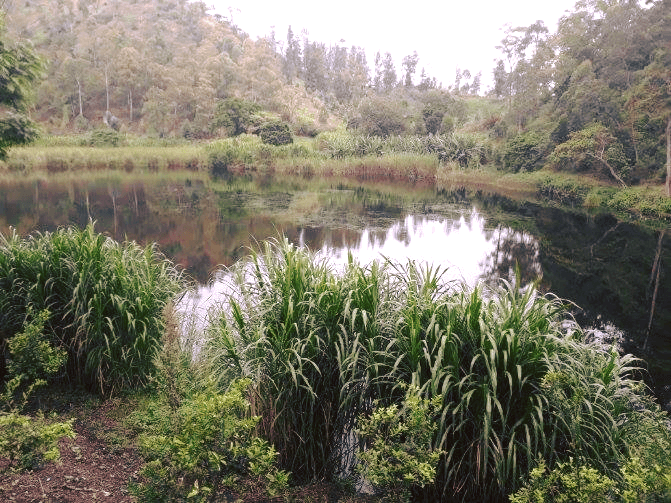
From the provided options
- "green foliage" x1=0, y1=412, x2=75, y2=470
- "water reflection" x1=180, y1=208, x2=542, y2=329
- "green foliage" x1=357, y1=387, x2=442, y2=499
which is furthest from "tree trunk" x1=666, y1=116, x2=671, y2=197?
"green foliage" x1=0, y1=412, x2=75, y2=470

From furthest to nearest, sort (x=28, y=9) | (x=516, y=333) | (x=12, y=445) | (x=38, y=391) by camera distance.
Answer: (x=28, y=9)
(x=38, y=391)
(x=516, y=333)
(x=12, y=445)

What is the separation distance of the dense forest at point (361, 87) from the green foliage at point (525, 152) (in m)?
0.08

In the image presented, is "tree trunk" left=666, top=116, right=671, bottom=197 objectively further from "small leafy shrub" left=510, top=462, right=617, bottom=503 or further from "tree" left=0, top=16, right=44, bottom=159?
"tree" left=0, top=16, right=44, bottom=159

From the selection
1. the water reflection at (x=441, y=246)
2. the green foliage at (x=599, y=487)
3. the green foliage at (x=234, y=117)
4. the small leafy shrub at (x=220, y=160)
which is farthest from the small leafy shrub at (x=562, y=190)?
the green foliage at (x=234, y=117)

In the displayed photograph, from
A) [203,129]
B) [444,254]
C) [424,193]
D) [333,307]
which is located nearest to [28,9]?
[203,129]

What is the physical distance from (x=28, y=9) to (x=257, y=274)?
222ft

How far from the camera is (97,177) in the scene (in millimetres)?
19953

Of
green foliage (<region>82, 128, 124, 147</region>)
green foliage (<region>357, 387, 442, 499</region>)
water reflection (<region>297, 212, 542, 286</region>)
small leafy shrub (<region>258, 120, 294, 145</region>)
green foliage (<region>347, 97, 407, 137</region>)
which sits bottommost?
water reflection (<region>297, 212, 542, 286</region>)

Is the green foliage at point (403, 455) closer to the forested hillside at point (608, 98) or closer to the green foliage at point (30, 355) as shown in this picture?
the green foliage at point (30, 355)

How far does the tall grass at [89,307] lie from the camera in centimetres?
390

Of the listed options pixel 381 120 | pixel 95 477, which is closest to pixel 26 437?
pixel 95 477

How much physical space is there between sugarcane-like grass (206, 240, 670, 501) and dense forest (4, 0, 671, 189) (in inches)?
438

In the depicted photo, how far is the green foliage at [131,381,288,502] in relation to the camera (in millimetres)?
1999

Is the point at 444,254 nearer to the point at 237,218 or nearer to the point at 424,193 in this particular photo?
the point at 237,218
